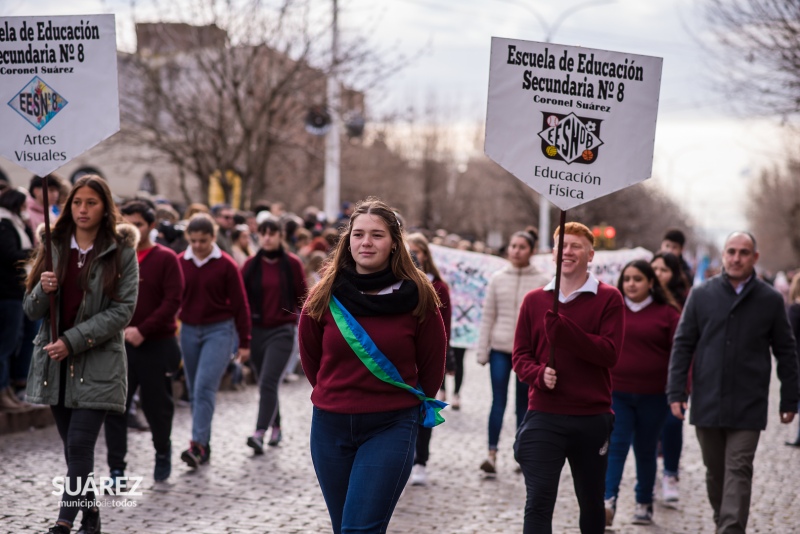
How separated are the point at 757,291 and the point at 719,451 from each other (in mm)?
1061

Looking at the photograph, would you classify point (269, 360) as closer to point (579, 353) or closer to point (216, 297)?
point (216, 297)

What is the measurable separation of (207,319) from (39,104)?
2.95m

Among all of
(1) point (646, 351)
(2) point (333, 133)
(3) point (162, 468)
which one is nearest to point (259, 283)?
(3) point (162, 468)

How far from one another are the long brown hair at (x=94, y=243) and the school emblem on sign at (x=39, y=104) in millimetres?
436

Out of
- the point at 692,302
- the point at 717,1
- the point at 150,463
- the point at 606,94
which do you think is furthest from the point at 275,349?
the point at 717,1

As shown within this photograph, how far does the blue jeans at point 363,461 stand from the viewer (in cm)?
464

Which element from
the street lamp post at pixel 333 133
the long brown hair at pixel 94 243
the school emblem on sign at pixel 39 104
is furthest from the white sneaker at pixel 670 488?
the street lamp post at pixel 333 133

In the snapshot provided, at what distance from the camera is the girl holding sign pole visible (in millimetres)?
6492

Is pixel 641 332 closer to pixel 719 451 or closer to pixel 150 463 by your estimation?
pixel 719 451

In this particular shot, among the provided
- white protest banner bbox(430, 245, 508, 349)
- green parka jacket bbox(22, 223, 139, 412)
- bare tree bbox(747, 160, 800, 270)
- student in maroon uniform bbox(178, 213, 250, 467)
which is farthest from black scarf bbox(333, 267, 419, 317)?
bare tree bbox(747, 160, 800, 270)

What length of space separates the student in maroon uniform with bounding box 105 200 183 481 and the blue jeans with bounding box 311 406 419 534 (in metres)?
3.77

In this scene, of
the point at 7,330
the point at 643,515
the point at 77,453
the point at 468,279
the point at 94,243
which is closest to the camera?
the point at 77,453

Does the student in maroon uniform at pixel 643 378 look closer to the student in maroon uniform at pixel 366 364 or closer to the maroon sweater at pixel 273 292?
the maroon sweater at pixel 273 292

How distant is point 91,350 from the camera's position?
668 cm
